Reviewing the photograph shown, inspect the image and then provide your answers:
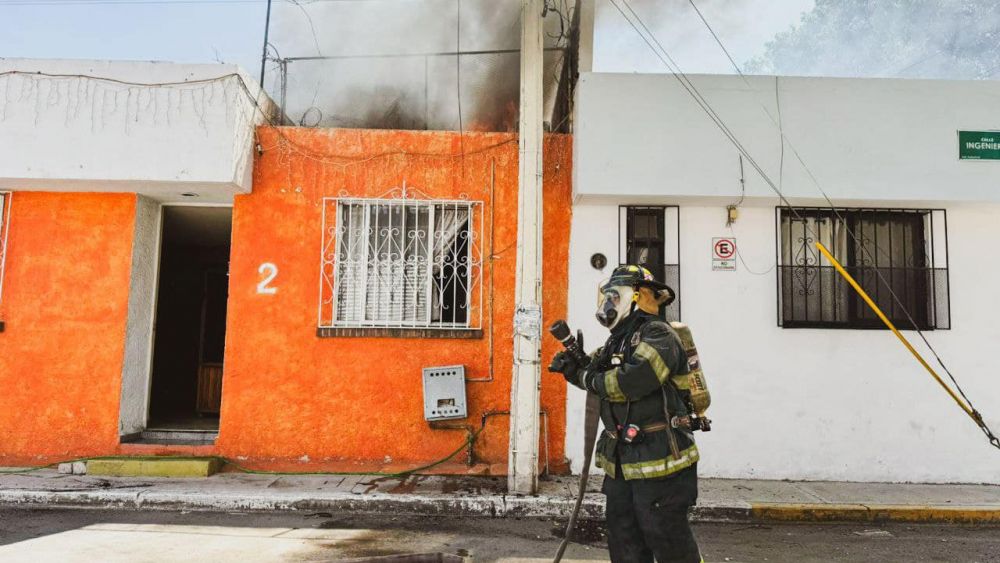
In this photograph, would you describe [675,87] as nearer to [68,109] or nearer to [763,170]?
[763,170]

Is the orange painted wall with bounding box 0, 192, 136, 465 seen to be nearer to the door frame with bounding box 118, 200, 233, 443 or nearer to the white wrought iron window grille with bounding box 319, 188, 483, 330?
the door frame with bounding box 118, 200, 233, 443

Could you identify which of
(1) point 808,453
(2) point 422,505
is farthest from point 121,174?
(1) point 808,453

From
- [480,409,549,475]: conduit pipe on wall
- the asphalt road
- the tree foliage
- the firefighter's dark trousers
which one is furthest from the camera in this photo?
the tree foliage

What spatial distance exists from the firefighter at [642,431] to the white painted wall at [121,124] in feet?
16.1

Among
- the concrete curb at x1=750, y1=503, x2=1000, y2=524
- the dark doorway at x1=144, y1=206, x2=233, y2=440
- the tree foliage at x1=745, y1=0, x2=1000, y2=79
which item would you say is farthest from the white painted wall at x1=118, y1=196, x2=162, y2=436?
the tree foliage at x1=745, y1=0, x2=1000, y2=79

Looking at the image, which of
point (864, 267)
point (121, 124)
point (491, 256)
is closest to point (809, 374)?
point (864, 267)

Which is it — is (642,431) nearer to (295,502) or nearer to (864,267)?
(295,502)

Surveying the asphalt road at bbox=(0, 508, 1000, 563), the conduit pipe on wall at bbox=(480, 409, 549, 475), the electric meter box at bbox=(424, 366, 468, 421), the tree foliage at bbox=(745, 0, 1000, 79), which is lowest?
the asphalt road at bbox=(0, 508, 1000, 563)

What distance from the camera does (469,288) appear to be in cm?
723

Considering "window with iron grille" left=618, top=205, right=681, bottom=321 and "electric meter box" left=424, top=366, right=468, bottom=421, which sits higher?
"window with iron grille" left=618, top=205, right=681, bottom=321

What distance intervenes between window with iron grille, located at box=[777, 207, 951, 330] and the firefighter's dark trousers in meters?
4.33

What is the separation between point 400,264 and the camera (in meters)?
7.24

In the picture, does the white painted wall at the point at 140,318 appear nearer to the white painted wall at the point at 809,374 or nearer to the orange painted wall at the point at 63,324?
the orange painted wall at the point at 63,324

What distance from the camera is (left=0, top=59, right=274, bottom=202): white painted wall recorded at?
269 inches
